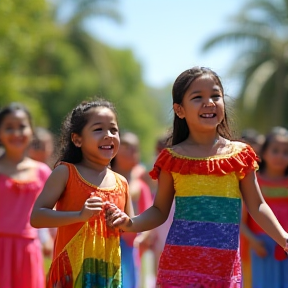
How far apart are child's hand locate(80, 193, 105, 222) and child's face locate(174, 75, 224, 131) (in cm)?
77

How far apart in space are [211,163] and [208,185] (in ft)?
0.44

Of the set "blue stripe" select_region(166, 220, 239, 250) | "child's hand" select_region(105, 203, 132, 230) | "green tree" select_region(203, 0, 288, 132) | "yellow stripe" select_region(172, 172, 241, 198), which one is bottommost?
"blue stripe" select_region(166, 220, 239, 250)

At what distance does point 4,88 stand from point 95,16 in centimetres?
2146

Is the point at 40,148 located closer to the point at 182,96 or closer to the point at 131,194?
the point at 131,194

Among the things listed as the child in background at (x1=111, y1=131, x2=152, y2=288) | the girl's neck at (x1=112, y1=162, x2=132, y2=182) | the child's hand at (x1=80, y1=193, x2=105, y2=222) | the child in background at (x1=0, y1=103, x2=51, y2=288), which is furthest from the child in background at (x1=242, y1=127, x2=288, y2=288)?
the child's hand at (x1=80, y1=193, x2=105, y2=222)

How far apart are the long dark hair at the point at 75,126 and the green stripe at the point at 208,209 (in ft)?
2.73

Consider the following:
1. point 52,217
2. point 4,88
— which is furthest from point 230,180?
point 4,88

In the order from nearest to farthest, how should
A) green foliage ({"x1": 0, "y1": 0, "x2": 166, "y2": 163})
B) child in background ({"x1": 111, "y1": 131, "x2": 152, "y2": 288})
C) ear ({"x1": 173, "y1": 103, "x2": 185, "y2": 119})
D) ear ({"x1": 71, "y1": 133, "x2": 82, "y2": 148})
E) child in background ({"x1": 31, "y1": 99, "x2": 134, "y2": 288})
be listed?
1. child in background ({"x1": 31, "y1": 99, "x2": 134, "y2": 288})
2. ear ({"x1": 173, "y1": 103, "x2": 185, "y2": 119})
3. ear ({"x1": 71, "y1": 133, "x2": 82, "y2": 148})
4. child in background ({"x1": 111, "y1": 131, "x2": 152, "y2": 288})
5. green foliage ({"x1": 0, "y1": 0, "x2": 166, "y2": 163})

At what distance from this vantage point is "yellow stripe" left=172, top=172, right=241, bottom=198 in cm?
459

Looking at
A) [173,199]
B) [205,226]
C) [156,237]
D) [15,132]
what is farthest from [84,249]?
[156,237]

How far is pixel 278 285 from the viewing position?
7.22 metres

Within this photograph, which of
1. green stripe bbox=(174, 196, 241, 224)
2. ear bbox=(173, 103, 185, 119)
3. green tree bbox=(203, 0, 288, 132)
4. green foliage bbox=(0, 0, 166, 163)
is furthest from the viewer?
green tree bbox=(203, 0, 288, 132)

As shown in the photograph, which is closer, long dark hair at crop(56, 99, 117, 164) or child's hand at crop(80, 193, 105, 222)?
child's hand at crop(80, 193, 105, 222)

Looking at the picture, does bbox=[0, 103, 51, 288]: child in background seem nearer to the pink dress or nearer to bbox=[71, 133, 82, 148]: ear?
the pink dress
